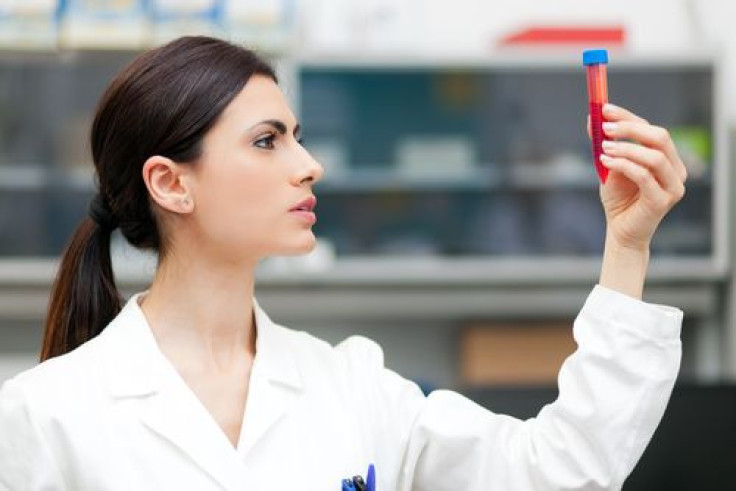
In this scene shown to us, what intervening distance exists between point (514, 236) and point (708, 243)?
2.00ft

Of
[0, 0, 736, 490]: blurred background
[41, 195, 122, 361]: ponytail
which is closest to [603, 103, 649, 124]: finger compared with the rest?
[41, 195, 122, 361]: ponytail

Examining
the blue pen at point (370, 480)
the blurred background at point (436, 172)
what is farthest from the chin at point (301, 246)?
the blurred background at point (436, 172)

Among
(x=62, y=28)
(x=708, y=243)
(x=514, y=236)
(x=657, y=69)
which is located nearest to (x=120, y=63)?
(x=62, y=28)

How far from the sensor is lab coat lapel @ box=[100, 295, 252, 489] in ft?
4.46

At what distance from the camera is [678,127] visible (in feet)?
12.6

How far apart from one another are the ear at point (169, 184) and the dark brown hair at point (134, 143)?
0.05ft

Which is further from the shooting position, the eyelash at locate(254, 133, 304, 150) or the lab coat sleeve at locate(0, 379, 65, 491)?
the eyelash at locate(254, 133, 304, 150)

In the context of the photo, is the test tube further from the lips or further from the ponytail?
the ponytail

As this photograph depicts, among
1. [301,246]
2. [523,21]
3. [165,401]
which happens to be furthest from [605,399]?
[523,21]

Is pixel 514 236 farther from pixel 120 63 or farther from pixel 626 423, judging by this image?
pixel 626 423

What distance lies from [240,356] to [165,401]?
15 centimetres

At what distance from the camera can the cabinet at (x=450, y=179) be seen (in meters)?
3.74

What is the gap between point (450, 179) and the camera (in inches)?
151

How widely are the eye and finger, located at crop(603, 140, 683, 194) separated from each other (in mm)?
410
